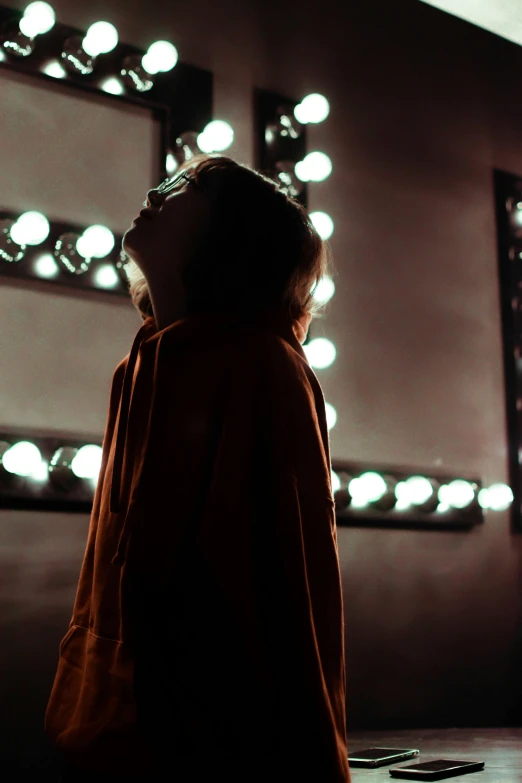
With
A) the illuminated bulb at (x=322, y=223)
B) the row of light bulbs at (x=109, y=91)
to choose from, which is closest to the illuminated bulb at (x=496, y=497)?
the row of light bulbs at (x=109, y=91)

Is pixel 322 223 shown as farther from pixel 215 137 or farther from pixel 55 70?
pixel 55 70

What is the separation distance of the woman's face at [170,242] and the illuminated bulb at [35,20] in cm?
74

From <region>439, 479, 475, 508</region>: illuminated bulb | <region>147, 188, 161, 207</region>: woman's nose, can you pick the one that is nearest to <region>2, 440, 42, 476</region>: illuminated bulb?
<region>147, 188, 161, 207</region>: woman's nose

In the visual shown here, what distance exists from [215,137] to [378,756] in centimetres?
117

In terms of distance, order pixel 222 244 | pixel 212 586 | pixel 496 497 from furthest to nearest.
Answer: pixel 496 497 < pixel 222 244 < pixel 212 586

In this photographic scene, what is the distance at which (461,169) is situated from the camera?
229 centimetres

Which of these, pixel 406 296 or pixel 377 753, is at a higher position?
pixel 406 296

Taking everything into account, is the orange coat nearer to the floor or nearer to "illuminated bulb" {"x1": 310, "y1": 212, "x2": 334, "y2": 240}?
the floor

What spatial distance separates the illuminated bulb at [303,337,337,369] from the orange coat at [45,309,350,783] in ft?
2.81

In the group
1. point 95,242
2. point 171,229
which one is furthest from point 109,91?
point 171,229

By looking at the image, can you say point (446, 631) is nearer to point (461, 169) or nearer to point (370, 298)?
point (370, 298)

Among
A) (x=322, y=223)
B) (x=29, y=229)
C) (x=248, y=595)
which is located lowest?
(x=248, y=595)

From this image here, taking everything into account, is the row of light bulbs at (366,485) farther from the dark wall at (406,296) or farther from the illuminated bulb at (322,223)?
the illuminated bulb at (322,223)

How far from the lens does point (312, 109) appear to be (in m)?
2.00
